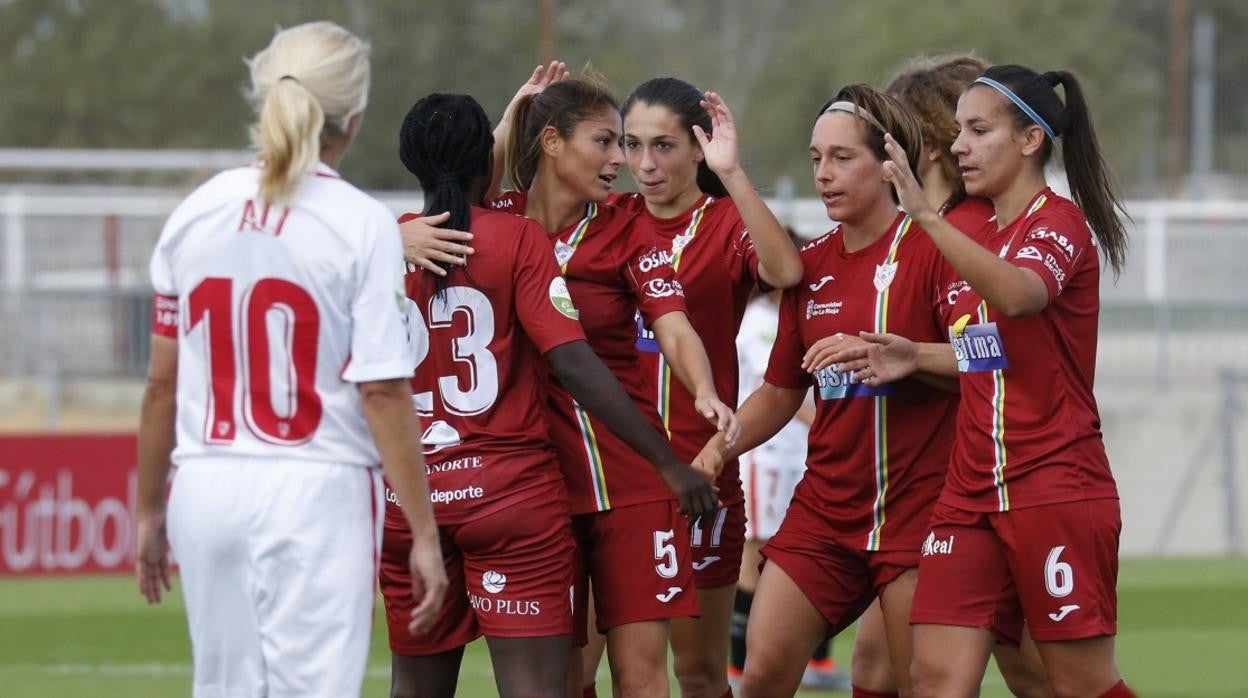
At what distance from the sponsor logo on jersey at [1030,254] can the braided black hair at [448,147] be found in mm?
1499

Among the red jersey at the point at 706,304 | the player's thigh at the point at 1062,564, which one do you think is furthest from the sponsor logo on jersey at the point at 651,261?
the player's thigh at the point at 1062,564

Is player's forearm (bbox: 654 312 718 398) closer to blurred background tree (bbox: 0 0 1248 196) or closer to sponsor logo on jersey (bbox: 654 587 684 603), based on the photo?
sponsor logo on jersey (bbox: 654 587 684 603)

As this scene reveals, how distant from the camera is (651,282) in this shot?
5.56 m

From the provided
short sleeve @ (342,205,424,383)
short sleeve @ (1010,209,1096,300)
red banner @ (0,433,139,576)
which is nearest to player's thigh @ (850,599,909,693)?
short sleeve @ (1010,209,1096,300)

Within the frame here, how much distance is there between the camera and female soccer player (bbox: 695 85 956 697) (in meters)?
5.57

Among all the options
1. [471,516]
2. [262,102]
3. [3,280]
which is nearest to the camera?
[262,102]

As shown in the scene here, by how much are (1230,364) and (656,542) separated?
14.5 metres

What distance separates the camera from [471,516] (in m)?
5.11

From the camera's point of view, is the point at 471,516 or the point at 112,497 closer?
the point at 471,516

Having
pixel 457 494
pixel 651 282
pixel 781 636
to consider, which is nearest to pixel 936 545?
pixel 781 636

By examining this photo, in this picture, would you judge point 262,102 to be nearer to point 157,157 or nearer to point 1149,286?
point 1149,286

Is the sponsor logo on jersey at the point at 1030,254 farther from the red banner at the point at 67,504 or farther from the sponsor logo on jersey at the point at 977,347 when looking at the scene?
the red banner at the point at 67,504

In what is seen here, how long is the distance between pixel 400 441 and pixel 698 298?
2.10 meters

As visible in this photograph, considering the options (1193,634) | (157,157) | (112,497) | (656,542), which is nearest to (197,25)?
(157,157)
